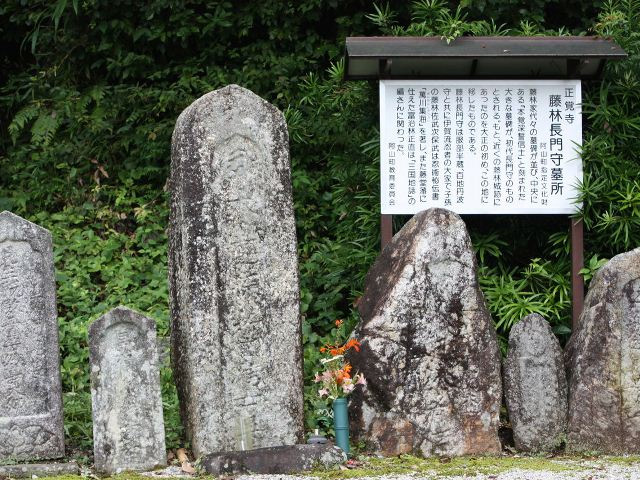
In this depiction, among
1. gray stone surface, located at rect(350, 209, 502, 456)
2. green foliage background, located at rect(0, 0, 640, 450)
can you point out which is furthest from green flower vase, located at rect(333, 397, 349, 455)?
green foliage background, located at rect(0, 0, 640, 450)

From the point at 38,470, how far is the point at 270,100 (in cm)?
576

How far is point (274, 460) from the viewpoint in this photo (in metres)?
6.43

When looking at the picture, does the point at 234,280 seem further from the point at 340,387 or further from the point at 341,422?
the point at 341,422

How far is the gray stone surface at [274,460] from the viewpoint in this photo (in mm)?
6387

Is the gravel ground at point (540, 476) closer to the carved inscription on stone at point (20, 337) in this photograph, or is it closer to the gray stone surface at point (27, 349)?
the gray stone surface at point (27, 349)

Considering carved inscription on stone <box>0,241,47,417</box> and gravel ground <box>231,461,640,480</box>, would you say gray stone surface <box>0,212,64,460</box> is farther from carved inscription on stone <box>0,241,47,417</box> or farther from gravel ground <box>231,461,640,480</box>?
gravel ground <box>231,461,640,480</box>

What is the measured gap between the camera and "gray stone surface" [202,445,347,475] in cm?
639

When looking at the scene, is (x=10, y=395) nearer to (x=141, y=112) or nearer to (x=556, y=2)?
(x=141, y=112)

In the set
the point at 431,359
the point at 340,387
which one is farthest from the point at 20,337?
the point at 431,359

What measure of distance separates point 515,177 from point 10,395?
4149mm

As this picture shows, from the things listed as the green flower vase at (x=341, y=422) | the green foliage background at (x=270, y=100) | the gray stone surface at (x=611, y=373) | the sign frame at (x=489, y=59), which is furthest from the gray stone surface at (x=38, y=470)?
the gray stone surface at (x=611, y=373)

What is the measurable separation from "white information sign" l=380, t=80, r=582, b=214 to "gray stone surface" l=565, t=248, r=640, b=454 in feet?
3.76

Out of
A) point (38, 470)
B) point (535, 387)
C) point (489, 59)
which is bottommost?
point (38, 470)

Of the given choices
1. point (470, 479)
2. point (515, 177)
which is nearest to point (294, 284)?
point (470, 479)
